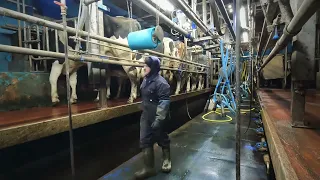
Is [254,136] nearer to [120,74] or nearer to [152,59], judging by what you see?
[152,59]

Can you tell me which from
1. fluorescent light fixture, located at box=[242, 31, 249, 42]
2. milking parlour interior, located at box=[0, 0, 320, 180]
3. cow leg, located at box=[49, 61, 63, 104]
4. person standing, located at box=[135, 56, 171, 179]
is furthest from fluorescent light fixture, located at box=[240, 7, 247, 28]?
cow leg, located at box=[49, 61, 63, 104]

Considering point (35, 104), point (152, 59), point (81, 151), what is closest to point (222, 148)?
point (152, 59)

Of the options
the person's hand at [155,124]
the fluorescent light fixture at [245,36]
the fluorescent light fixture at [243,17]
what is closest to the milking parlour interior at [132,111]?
the person's hand at [155,124]

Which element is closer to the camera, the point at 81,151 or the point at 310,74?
the point at 310,74

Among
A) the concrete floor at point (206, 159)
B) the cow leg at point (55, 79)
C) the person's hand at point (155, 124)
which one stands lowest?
the concrete floor at point (206, 159)

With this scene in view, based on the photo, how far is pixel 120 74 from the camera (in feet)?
13.4

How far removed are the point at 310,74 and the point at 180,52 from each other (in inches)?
179

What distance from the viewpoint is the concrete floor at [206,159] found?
7.61ft

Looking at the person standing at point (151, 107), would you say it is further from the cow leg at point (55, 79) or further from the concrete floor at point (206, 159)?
the cow leg at point (55, 79)

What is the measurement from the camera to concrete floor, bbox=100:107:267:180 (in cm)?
232

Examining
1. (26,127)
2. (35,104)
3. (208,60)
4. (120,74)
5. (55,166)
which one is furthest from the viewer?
(208,60)

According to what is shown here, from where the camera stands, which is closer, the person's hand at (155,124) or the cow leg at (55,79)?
the person's hand at (155,124)

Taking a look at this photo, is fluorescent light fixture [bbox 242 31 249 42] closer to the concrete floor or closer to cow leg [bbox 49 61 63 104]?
the concrete floor

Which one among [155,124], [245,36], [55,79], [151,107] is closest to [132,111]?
[151,107]
